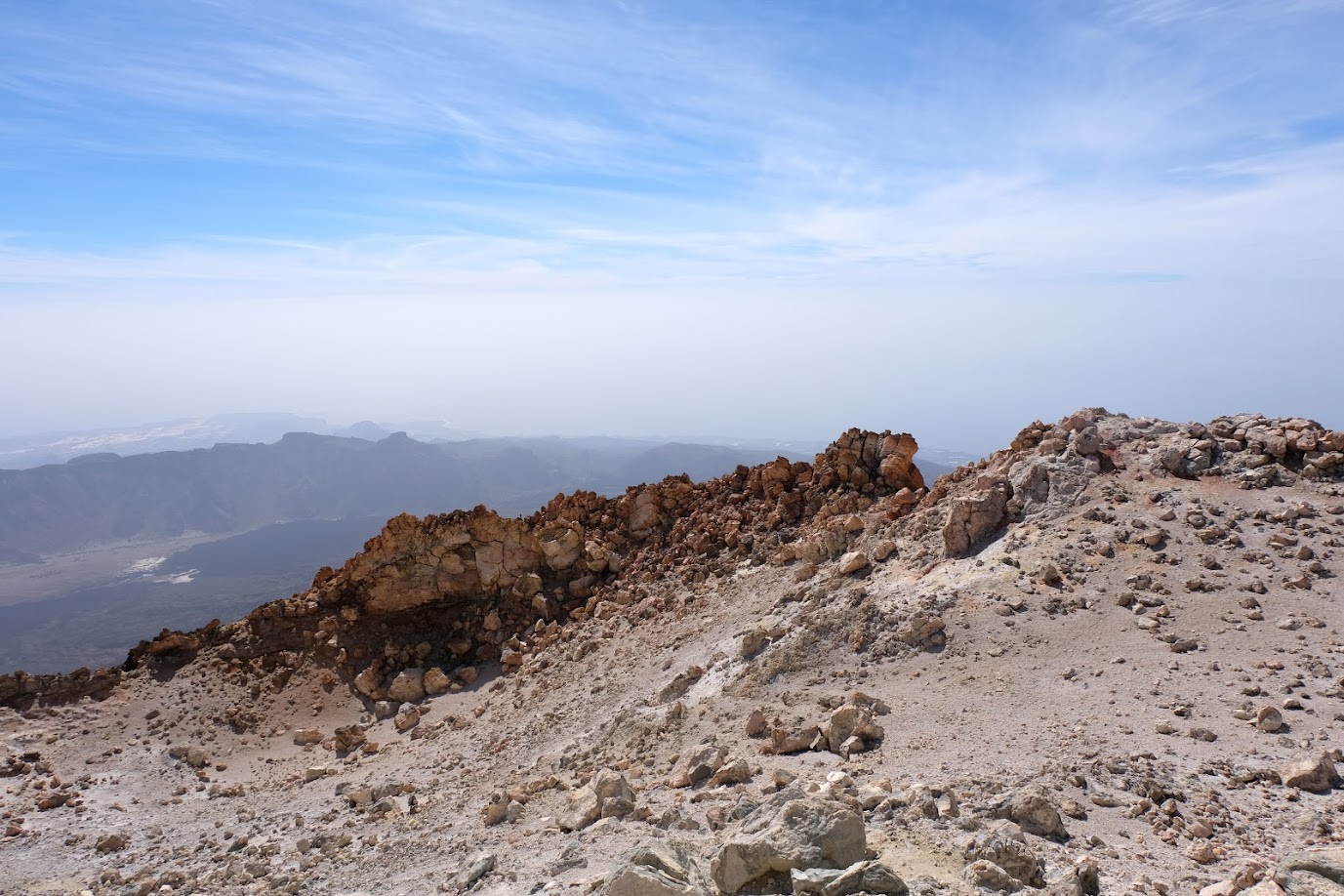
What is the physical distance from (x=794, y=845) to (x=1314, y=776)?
5.77 meters

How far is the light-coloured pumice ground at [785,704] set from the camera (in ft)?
26.3

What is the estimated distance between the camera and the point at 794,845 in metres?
7.09

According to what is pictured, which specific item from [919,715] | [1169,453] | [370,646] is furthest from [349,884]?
[1169,453]

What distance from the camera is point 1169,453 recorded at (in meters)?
17.2

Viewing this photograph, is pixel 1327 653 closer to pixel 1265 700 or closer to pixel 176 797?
pixel 1265 700

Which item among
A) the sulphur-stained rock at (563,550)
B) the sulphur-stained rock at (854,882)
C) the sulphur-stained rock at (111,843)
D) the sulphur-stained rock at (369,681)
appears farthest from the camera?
the sulphur-stained rock at (563,550)

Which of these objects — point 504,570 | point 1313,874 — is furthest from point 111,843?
point 1313,874

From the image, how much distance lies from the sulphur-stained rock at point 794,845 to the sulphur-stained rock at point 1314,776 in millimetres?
4946

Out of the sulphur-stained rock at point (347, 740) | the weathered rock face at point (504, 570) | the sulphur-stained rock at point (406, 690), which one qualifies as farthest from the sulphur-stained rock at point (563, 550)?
the sulphur-stained rock at point (347, 740)

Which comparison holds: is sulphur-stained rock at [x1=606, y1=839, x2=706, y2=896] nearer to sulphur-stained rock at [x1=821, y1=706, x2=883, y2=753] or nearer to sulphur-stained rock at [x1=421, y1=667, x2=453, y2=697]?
sulphur-stained rock at [x1=821, y1=706, x2=883, y2=753]

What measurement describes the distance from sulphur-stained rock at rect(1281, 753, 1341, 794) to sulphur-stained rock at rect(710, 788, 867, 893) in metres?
4.95

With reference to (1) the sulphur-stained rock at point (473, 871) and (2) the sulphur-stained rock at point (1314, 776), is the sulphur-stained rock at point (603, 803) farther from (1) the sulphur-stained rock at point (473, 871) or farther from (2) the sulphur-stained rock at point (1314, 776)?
(2) the sulphur-stained rock at point (1314, 776)

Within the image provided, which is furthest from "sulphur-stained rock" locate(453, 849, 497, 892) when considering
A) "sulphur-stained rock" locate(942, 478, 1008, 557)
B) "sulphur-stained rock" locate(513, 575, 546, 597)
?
"sulphur-stained rock" locate(513, 575, 546, 597)

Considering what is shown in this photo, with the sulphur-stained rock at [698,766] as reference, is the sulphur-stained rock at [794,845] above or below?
above
